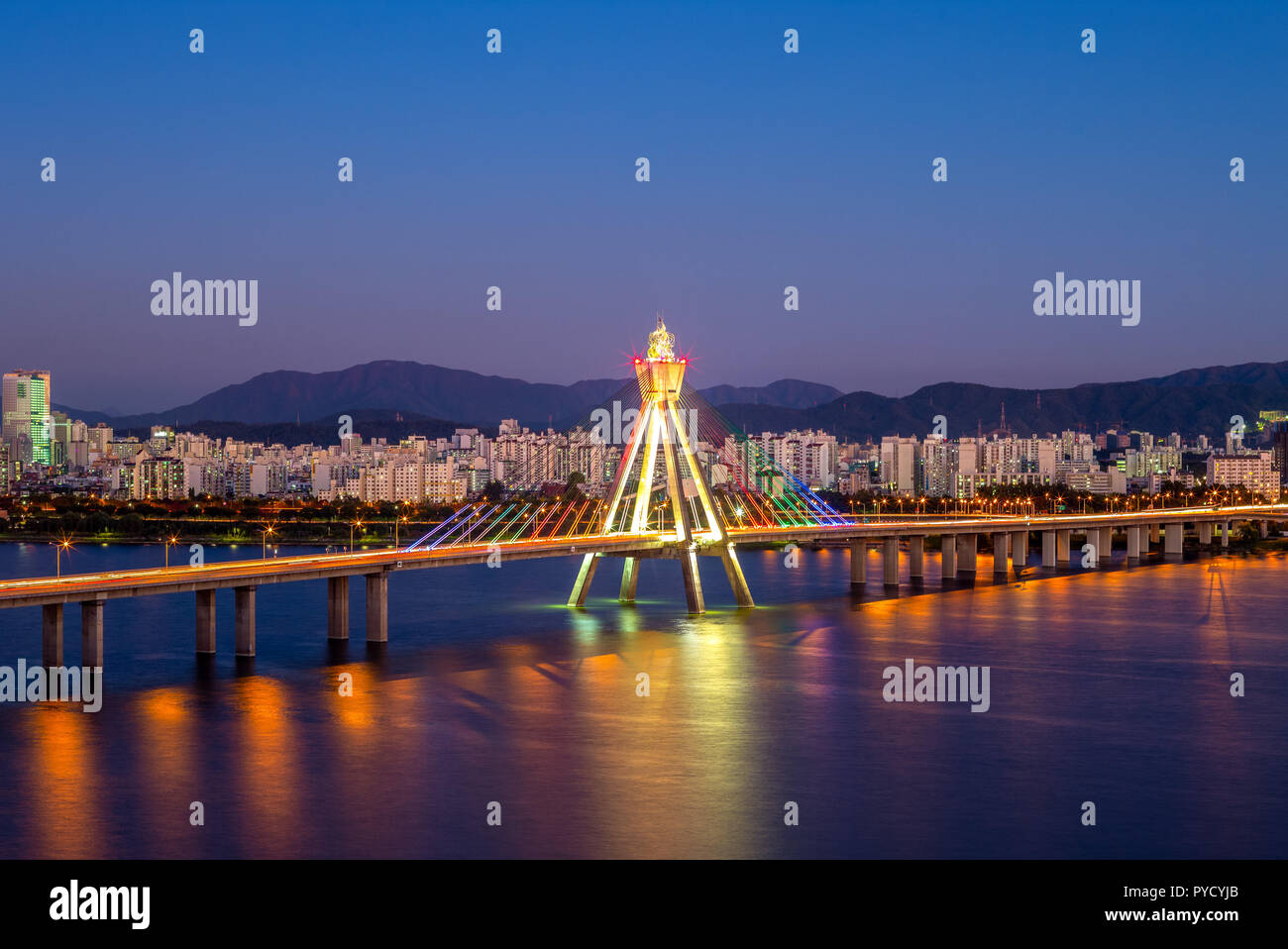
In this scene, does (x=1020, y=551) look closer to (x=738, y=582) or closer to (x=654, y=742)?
(x=738, y=582)

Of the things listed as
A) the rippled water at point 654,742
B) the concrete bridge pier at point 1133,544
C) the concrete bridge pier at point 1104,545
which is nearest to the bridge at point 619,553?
the rippled water at point 654,742

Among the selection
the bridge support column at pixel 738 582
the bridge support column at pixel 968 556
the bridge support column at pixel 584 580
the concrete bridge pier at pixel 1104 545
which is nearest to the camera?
the bridge support column at pixel 738 582

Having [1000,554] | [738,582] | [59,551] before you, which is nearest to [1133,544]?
[1000,554]

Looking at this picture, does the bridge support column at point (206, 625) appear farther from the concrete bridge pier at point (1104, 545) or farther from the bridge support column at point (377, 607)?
the concrete bridge pier at point (1104, 545)

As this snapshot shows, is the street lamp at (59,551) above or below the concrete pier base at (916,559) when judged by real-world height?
above

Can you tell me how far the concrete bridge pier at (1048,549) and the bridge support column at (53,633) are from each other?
105 ft

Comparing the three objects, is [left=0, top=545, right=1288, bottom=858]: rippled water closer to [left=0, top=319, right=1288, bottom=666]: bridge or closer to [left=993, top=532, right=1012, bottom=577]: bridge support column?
[left=0, top=319, right=1288, bottom=666]: bridge

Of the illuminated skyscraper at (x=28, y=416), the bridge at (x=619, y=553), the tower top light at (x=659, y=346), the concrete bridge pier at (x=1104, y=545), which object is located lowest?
the concrete bridge pier at (x=1104, y=545)

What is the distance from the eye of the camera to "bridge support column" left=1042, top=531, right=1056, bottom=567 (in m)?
43.9

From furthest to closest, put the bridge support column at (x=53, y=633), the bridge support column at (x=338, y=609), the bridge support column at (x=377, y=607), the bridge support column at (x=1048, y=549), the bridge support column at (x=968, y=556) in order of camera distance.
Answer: the bridge support column at (x=1048, y=549), the bridge support column at (x=968, y=556), the bridge support column at (x=338, y=609), the bridge support column at (x=377, y=607), the bridge support column at (x=53, y=633)

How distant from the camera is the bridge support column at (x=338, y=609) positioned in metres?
23.7

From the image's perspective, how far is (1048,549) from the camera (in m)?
44.6

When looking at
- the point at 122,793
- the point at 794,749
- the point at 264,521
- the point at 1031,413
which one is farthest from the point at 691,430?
the point at 1031,413

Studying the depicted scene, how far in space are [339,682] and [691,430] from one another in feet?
38.2
